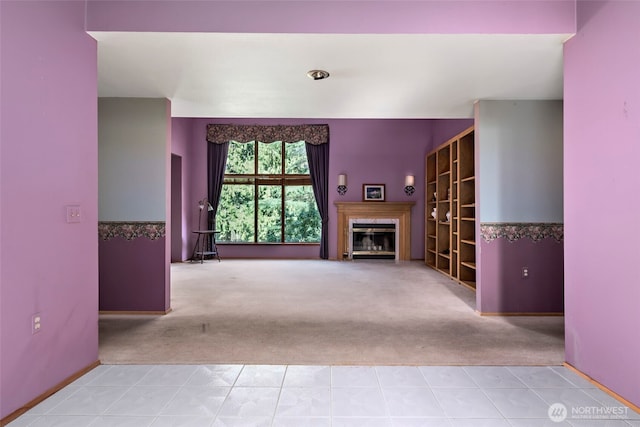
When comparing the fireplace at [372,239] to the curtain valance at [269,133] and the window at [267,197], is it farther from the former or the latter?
the curtain valance at [269,133]

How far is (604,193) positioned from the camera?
2.29 meters

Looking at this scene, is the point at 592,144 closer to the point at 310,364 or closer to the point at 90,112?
the point at 310,364

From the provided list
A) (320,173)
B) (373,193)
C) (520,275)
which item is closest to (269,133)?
(320,173)

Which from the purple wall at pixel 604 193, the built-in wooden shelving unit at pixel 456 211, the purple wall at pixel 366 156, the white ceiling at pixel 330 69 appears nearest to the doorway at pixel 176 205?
the purple wall at pixel 366 156

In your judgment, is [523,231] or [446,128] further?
[446,128]

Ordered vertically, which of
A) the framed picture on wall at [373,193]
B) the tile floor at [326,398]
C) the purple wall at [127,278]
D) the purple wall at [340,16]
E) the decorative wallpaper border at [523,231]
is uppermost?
the purple wall at [340,16]

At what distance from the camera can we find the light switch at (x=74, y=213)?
93.8 inches

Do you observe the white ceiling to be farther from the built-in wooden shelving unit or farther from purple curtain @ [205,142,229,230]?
purple curtain @ [205,142,229,230]

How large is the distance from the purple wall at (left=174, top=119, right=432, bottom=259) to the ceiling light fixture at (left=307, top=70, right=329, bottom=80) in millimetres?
5035

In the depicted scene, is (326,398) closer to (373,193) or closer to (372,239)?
(372,239)

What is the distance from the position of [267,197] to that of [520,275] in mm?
5778

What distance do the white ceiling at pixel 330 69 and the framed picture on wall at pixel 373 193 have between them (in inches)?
153

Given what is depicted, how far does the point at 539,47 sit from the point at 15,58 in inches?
129

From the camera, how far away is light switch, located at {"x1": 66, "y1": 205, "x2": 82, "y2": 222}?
238 centimetres
